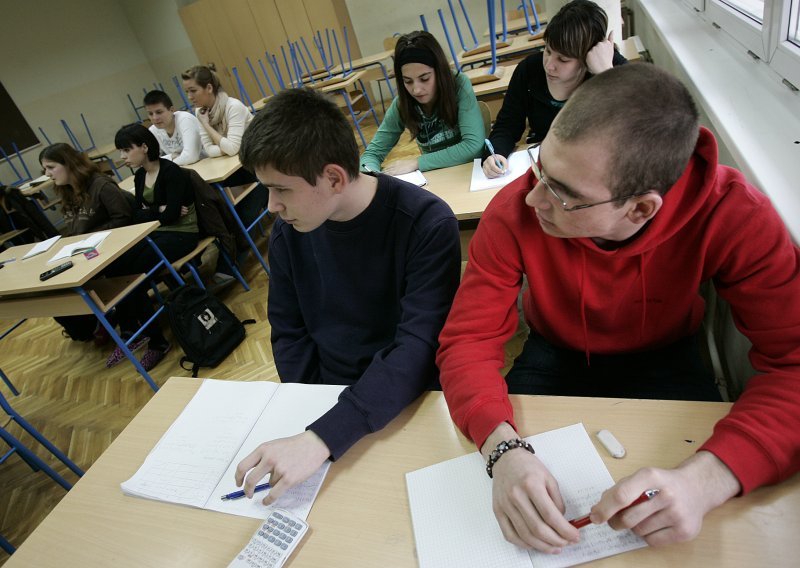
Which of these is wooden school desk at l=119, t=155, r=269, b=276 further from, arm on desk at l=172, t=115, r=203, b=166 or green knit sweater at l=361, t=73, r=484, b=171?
green knit sweater at l=361, t=73, r=484, b=171

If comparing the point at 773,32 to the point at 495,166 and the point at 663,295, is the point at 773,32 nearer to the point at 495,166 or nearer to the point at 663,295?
the point at 663,295

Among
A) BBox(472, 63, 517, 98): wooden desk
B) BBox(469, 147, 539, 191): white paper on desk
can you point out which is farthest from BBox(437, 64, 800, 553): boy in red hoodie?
BBox(472, 63, 517, 98): wooden desk

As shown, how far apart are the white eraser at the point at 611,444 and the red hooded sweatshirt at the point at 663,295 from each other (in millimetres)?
109

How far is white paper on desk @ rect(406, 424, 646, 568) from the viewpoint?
22.9 inches

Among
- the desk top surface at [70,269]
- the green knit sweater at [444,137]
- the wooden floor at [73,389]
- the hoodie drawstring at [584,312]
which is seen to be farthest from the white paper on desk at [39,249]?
the hoodie drawstring at [584,312]

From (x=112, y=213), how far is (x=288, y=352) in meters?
2.33

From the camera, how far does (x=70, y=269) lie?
7.19 feet

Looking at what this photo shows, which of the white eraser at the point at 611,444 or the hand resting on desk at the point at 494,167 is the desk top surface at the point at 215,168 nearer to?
the hand resting on desk at the point at 494,167

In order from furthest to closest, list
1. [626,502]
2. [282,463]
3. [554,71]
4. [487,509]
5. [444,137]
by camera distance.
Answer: [444,137]
[554,71]
[282,463]
[487,509]
[626,502]

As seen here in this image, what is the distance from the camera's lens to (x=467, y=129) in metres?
2.14

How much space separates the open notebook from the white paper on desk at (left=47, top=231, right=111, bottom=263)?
1.88 meters

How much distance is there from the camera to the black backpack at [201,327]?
2.46m

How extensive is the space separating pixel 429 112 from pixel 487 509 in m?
2.01

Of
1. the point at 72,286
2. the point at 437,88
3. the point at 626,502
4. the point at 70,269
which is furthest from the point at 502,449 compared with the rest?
the point at 70,269
